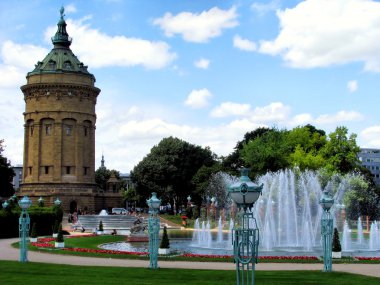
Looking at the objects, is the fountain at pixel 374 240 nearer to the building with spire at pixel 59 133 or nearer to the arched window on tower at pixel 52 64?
the building with spire at pixel 59 133

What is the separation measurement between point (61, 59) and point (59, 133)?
10416 mm

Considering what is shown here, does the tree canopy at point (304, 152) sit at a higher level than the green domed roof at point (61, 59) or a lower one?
lower

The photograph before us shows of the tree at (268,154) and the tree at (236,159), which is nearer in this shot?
the tree at (268,154)

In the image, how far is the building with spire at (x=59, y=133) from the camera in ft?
256

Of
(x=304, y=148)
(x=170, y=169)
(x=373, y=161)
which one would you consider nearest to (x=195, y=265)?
(x=304, y=148)

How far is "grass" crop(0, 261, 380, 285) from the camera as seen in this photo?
17203 millimetres

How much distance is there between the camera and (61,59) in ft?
265

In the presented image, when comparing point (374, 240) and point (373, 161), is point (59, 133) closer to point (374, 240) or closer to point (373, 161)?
point (374, 240)

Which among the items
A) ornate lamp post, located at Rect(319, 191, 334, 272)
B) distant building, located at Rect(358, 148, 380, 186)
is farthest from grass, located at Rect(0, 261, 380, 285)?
distant building, located at Rect(358, 148, 380, 186)

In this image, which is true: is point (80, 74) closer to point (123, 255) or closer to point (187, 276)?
point (123, 255)

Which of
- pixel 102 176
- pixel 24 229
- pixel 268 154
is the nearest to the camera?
pixel 24 229

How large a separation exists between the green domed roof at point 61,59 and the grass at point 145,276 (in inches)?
2379

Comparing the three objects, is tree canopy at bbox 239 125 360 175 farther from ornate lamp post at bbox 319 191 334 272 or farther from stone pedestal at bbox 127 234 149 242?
ornate lamp post at bbox 319 191 334 272

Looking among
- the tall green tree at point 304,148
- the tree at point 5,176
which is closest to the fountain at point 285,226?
the tall green tree at point 304,148
